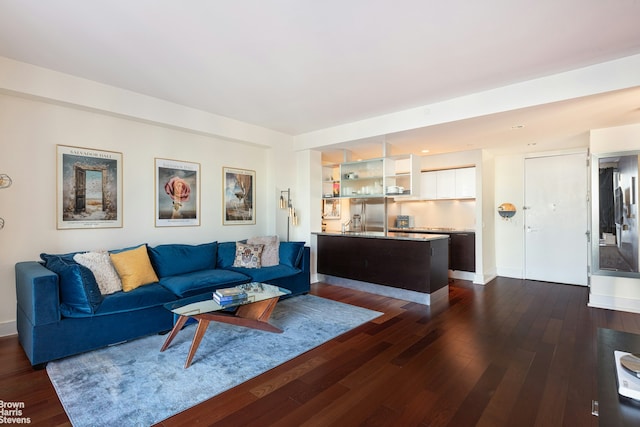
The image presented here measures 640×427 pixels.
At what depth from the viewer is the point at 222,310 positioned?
10.2 ft

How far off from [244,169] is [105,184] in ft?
6.66

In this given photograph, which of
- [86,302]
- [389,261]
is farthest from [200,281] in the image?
[389,261]

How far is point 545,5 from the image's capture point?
2.10 meters

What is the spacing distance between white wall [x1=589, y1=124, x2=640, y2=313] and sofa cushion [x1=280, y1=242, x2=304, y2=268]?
13.4 feet

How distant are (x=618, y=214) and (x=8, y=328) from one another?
7.33m

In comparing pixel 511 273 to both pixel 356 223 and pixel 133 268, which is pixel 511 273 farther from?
pixel 133 268

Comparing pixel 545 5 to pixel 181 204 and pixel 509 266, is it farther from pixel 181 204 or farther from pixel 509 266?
pixel 509 266

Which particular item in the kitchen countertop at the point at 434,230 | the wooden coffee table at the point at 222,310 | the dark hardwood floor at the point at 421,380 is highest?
the kitchen countertop at the point at 434,230

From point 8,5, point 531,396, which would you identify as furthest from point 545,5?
point 8,5

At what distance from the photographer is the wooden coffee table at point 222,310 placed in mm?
2607

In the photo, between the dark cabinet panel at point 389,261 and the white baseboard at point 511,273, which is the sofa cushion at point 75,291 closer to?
the dark cabinet panel at point 389,261

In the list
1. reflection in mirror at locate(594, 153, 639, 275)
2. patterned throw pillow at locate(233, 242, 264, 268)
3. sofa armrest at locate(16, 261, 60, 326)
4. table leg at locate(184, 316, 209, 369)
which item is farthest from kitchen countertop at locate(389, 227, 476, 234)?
sofa armrest at locate(16, 261, 60, 326)

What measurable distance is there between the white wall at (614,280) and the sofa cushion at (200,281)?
4738 mm

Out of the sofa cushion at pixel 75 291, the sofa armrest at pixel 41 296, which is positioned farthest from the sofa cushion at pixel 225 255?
the sofa armrest at pixel 41 296
